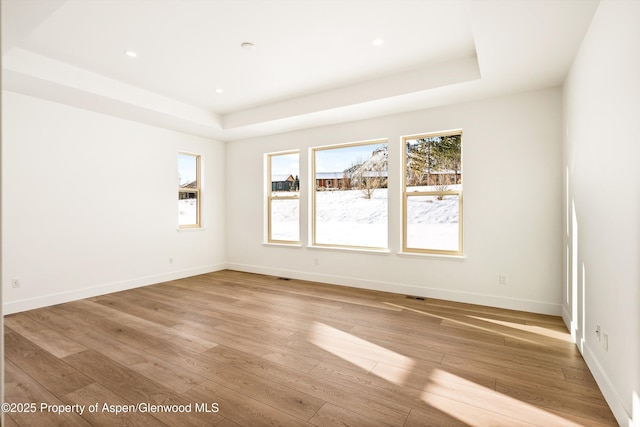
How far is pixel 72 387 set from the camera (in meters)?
2.36

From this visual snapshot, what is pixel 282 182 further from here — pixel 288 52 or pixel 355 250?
pixel 288 52

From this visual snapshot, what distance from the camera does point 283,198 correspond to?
6090mm

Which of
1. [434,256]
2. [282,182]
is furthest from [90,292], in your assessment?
[434,256]

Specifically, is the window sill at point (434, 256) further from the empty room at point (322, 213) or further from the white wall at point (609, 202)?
the white wall at point (609, 202)

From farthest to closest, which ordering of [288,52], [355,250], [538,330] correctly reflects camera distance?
[355,250]
[288,52]
[538,330]

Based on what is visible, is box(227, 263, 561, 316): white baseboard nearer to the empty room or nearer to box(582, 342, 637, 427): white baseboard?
the empty room

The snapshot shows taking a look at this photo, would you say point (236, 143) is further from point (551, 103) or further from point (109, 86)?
point (551, 103)

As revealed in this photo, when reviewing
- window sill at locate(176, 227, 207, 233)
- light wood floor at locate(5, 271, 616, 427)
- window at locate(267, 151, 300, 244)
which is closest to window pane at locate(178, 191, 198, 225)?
window sill at locate(176, 227, 207, 233)

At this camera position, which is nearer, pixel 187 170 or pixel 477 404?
pixel 477 404

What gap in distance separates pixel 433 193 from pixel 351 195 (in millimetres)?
1309

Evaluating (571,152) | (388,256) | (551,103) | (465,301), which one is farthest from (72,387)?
(551,103)

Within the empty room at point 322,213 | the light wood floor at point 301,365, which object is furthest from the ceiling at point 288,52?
the light wood floor at point 301,365

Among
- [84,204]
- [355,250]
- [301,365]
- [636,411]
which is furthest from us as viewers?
[355,250]

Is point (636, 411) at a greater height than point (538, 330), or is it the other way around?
point (636, 411)
